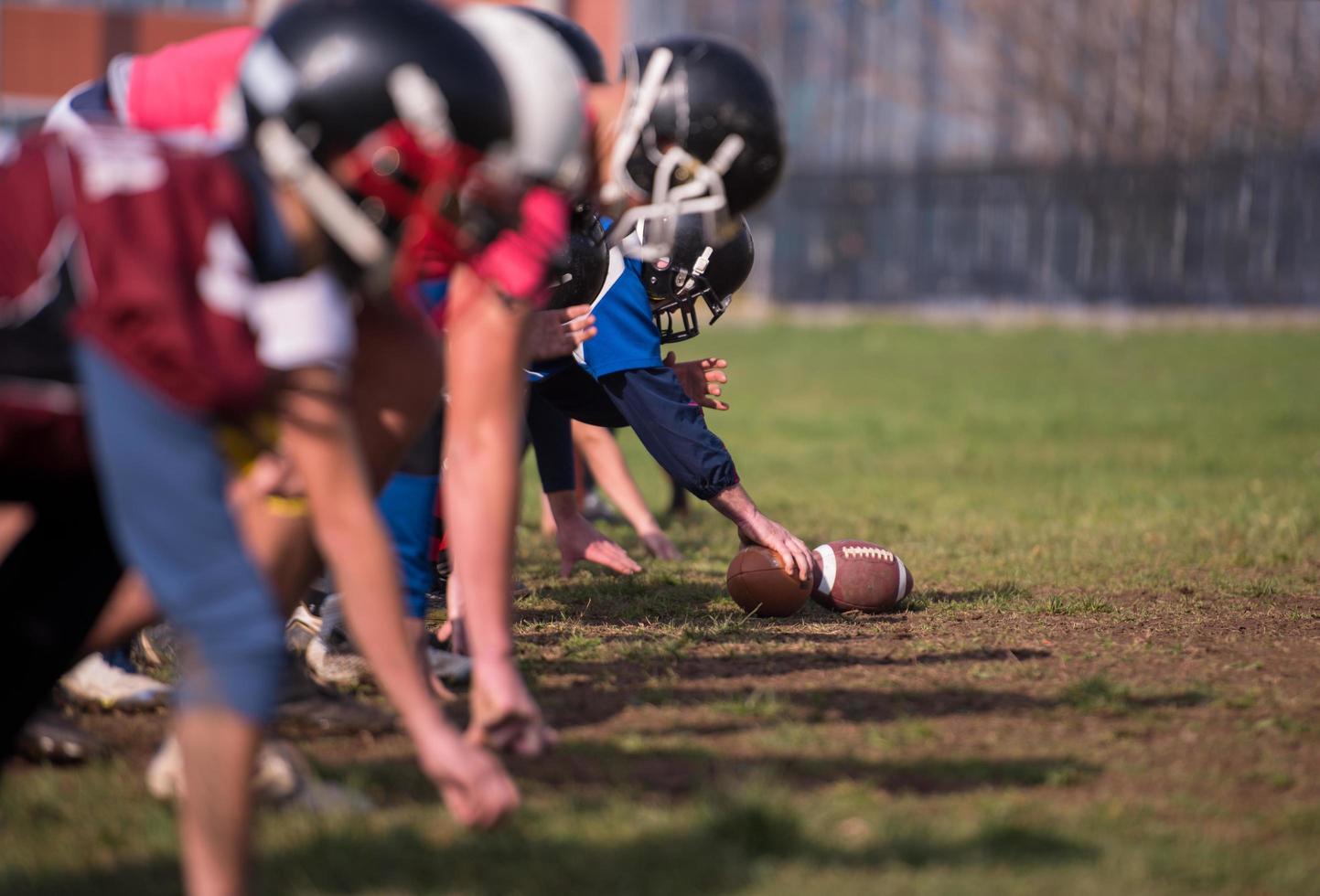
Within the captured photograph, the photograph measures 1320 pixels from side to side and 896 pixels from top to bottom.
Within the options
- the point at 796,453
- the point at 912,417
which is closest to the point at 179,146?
the point at 796,453

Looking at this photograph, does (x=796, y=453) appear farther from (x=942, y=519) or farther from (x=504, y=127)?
(x=504, y=127)

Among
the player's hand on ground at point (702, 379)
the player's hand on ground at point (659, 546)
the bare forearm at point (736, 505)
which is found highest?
the player's hand on ground at point (702, 379)

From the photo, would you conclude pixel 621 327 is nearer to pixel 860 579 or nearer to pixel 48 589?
pixel 860 579

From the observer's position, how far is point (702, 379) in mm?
6781

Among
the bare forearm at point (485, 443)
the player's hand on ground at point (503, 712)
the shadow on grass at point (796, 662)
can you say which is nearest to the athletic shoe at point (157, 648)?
the shadow on grass at point (796, 662)

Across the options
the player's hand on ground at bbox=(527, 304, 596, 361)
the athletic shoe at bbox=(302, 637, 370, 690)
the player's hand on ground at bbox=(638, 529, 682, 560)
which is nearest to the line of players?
the player's hand on ground at bbox=(527, 304, 596, 361)

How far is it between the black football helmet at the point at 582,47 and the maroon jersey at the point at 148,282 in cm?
161

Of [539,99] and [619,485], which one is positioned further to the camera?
[619,485]

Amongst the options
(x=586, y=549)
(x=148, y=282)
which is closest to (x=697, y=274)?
(x=586, y=549)

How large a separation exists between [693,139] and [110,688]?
2.48m

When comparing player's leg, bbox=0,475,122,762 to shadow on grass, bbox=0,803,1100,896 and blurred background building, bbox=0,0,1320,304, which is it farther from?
blurred background building, bbox=0,0,1320,304

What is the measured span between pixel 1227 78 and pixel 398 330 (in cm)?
4005

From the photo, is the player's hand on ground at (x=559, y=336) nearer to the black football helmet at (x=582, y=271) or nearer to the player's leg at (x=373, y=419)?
the black football helmet at (x=582, y=271)

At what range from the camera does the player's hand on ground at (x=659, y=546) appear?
26.9 feet
